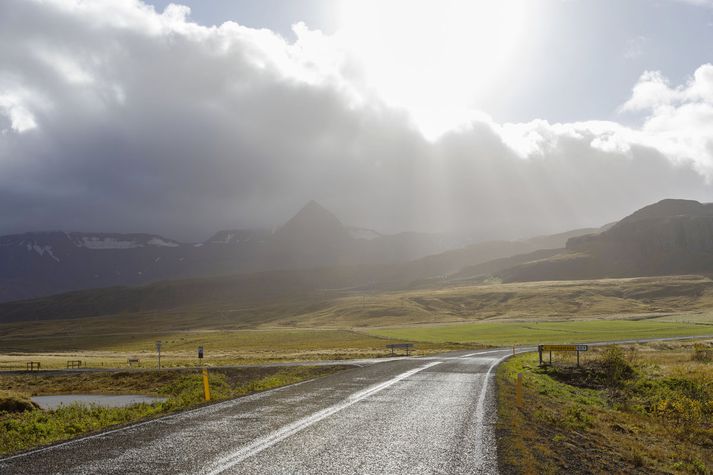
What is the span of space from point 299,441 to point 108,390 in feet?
115

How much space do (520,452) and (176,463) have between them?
7382mm

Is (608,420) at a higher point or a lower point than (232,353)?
higher

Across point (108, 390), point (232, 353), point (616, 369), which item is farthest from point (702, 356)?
point (232, 353)

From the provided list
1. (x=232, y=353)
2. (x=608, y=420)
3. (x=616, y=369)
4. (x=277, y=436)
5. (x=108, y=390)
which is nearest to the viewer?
(x=277, y=436)

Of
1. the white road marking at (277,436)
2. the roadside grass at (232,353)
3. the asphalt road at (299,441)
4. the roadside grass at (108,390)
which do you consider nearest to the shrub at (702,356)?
the roadside grass at (232,353)

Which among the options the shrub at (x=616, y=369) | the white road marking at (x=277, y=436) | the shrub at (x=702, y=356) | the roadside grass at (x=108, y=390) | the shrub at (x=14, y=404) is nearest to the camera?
the white road marking at (x=277, y=436)

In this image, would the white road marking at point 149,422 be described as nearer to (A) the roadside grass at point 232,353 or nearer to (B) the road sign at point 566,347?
(B) the road sign at point 566,347

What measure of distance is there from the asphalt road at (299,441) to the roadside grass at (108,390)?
5032mm

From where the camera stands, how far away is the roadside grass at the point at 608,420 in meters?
12.1

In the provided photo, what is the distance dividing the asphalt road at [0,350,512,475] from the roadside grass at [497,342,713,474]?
90 cm

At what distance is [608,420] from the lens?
19391 millimetres

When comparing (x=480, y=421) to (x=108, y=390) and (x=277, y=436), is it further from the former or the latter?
(x=108, y=390)

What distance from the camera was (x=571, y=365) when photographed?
4016 cm

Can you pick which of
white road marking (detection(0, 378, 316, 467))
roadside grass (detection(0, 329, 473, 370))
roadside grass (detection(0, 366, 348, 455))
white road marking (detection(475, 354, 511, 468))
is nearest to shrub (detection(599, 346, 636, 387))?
white road marking (detection(475, 354, 511, 468))
